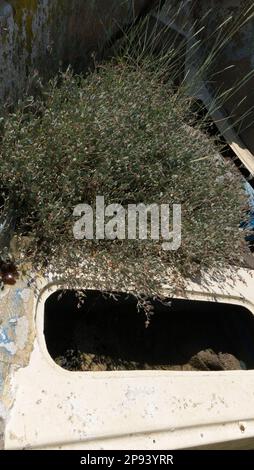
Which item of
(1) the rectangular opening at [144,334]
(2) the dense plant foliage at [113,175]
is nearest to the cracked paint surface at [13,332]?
(2) the dense plant foliage at [113,175]

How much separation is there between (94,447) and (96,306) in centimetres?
82

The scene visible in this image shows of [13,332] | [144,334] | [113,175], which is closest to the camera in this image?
[13,332]

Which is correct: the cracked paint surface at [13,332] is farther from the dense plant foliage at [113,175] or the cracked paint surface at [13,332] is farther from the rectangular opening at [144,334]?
the rectangular opening at [144,334]

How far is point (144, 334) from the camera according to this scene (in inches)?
99.4

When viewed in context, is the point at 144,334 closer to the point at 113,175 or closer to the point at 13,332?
the point at 113,175

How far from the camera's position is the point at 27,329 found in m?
1.64

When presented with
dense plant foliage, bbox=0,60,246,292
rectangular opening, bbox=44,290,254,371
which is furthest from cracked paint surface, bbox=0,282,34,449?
rectangular opening, bbox=44,290,254,371

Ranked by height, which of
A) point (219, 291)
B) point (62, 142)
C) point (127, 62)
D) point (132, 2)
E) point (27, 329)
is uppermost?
point (132, 2)

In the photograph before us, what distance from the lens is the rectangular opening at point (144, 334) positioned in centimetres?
221

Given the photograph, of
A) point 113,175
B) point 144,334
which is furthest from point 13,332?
point 144,334

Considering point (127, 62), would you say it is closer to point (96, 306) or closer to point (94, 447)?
point (96, 306)

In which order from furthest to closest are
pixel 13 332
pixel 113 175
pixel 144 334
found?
1. pixel 144 334
2. pixel 113 175
3. pixel 13 332

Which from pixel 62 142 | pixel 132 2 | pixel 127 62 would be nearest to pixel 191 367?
pixel 62 142

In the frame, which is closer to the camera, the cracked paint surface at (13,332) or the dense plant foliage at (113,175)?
the cracked paint surface at (13,332)
